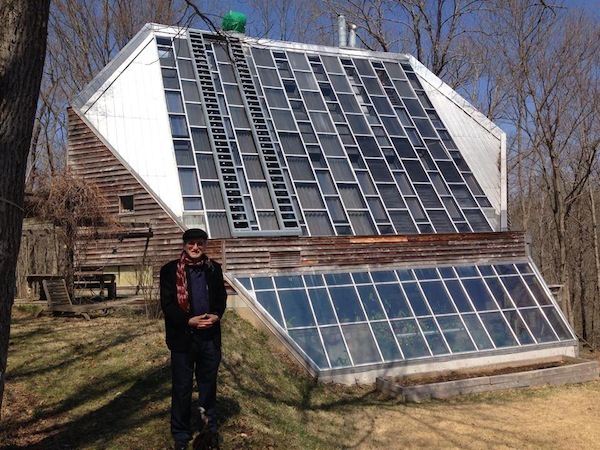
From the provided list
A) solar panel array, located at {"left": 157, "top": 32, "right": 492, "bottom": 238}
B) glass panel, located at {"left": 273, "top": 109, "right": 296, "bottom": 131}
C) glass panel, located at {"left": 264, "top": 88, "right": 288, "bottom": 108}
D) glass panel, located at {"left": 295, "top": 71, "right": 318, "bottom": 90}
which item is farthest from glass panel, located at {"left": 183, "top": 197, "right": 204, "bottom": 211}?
glass panel, located at {"left": 295, "top": 71, "right": 318, "bottom": 90}

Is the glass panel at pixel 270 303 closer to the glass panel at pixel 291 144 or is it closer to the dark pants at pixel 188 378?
the glass panel at pixel 291 144

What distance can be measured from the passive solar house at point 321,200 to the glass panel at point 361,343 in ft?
0.10

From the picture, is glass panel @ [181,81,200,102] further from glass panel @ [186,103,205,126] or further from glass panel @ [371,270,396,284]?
glass panel @ [371,270,396,284]

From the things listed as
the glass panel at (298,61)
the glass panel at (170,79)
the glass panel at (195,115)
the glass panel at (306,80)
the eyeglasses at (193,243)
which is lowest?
the eyeglasses at (193,243)

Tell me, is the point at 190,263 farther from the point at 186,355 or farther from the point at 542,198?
the point at 542,198

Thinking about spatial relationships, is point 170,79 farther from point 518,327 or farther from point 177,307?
point 177,307

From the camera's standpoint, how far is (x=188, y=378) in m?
5.41

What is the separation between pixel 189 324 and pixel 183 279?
0.41 m

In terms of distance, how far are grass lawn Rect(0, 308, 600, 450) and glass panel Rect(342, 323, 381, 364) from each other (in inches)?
27.3

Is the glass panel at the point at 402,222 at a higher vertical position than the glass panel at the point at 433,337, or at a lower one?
higher

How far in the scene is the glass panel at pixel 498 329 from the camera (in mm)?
13461

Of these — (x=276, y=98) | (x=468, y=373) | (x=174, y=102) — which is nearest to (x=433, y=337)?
(x=468, y=373)

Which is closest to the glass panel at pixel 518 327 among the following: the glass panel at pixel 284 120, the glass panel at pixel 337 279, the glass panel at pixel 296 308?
the glass panel at pixel 337 279

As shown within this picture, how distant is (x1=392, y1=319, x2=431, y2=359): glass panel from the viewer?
1249 centimetres
